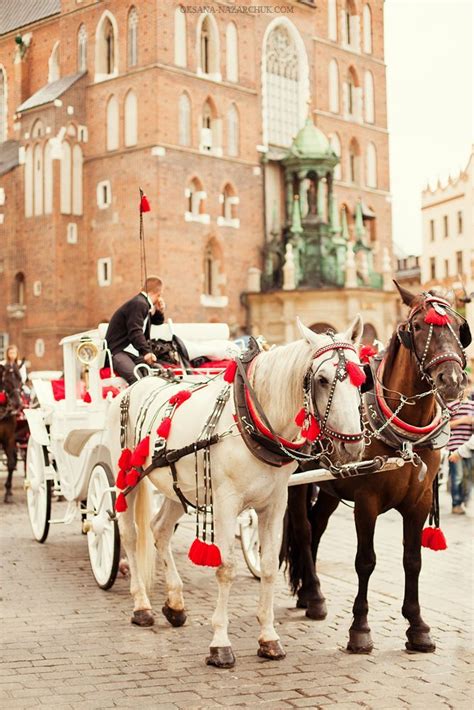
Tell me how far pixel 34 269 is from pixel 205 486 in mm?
29895

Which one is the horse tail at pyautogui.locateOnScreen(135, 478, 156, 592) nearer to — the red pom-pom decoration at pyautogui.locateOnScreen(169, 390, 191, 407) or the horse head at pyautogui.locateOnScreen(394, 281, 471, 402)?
the red pom-pom decoration at pyautogui.locateOnScreen(169, 390, 191, 407)

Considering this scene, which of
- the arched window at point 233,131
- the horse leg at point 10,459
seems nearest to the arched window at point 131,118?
the arched window at point 233,131

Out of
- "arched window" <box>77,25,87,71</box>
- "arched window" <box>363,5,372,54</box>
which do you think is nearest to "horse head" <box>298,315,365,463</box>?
"arched window" <box>77,25,87,71</box>

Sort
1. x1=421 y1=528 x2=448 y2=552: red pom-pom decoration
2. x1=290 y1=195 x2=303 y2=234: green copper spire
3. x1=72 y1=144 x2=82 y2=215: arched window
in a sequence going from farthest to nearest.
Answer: x1=290 y1=195 x2=303 y2=234: green copper spire < x1=72 y1=144 x2=82 y2=215: arched window < x1=421 y1=528 x2=448 y2=552: red pom-pom decoration

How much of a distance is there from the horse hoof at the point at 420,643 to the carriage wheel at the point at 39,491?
440cm

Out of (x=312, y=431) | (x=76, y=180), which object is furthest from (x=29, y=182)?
(x=312, y=431)

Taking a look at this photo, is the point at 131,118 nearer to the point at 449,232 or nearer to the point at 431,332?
Answer: the point at 449,232

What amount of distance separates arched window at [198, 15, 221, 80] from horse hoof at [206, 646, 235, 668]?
102ft

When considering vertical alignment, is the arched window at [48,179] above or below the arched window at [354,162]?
below

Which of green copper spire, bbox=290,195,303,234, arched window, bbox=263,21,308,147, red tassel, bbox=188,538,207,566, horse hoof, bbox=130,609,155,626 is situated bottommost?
horse hoof, bbox=130,609,155,626

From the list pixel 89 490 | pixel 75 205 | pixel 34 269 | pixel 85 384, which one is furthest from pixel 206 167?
pixel 89 490

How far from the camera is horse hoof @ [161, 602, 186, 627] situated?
6211 millimetres

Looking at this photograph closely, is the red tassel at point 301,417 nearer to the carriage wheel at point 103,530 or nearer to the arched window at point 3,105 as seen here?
the carriage wheel at point 103,530

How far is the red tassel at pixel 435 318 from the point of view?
17.9ft
